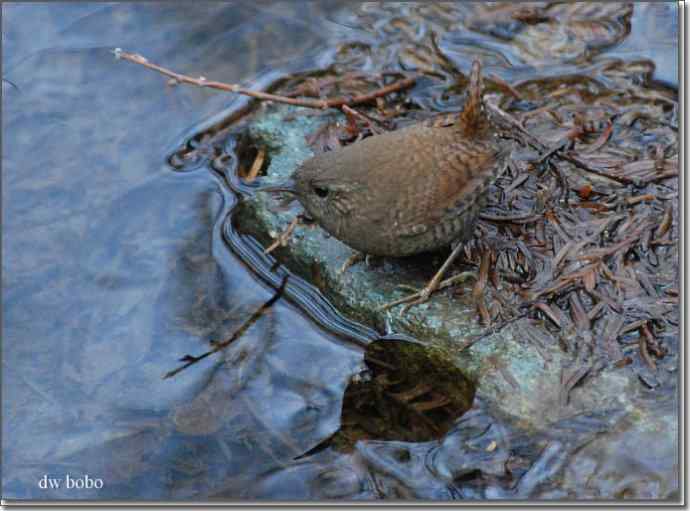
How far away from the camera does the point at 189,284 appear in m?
5.94

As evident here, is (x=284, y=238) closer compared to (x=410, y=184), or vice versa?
(x=410, y=184)

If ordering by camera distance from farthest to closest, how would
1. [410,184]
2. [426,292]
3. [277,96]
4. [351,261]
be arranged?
[277,96]
[351,261]
[426,292]
[410,184]

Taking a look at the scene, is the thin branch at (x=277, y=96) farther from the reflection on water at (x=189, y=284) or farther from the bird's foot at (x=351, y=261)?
the bird's foot at (x=351, y=261)

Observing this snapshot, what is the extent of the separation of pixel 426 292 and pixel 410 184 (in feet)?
2.21

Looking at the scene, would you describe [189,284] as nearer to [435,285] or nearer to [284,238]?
[284,238]

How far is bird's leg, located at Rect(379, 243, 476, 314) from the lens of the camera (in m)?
5.18

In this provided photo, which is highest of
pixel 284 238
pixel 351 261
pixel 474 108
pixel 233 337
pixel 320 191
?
pixel 474 108

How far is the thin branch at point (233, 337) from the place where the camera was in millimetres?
5407

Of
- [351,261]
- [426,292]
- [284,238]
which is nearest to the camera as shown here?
[426,292]

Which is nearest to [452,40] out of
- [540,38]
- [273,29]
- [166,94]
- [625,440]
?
[540,38]

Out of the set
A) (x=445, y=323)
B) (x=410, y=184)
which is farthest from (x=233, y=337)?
(x=410, y=184)

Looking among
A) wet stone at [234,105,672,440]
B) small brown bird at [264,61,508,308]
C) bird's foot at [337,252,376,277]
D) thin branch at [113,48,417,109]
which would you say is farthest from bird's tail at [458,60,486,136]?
thin branch at [113,48,417,109]

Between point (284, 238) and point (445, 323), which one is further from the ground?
point (445, 323)

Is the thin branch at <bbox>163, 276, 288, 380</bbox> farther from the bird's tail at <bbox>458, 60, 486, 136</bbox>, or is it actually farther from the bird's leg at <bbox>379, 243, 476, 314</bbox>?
the bird's tail at <bbox>458, 60, 486, 136</bbox>
